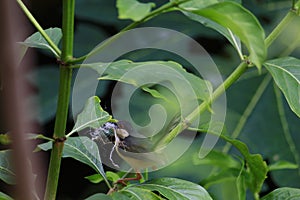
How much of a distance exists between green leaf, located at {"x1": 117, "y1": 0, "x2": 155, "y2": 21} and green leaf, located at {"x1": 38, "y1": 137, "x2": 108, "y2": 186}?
0.18m

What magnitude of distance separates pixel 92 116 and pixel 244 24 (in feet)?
0.56

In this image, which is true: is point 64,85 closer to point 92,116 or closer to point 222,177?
point 92,116

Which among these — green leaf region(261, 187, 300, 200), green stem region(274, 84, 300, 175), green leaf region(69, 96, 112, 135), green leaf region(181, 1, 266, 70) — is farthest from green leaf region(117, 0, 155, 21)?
green stem region(274, 84, 300, 175)

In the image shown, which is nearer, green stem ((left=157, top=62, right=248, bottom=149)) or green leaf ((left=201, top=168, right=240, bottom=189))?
green stem ((left=157, top=62, right=248, bottom=149))

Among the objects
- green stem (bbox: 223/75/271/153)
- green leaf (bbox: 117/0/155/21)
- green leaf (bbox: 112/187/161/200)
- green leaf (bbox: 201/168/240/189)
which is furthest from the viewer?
green stem (bbox: 223/75/271/153)

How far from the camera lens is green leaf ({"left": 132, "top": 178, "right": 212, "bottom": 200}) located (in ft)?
1.34

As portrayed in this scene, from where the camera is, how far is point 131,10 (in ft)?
0.98

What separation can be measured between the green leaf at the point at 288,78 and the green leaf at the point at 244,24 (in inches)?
5.0

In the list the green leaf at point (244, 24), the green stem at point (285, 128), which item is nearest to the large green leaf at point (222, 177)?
the green leaf at point (244, 24)

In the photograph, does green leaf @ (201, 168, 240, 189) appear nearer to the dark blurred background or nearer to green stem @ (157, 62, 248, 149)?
green stem @ (157, 62, 248, 149)

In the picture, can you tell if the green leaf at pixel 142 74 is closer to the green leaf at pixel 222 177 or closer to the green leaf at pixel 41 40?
the green leaf at pixel 41 40

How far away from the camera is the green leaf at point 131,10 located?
0.29 meters

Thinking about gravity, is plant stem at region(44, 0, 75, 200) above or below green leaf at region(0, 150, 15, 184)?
above

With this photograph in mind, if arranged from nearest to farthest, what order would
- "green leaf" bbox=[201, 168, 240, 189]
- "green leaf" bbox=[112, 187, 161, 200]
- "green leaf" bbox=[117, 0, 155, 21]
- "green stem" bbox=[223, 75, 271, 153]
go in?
"green leaf" bbox=[117, 0, 155, 21], "green leaf" bbox=[112, 187, 161, 200], "green leaf" bbox=[201, 168, 240, 189], "green stem" bbox=[223, 75, 271, 153]
